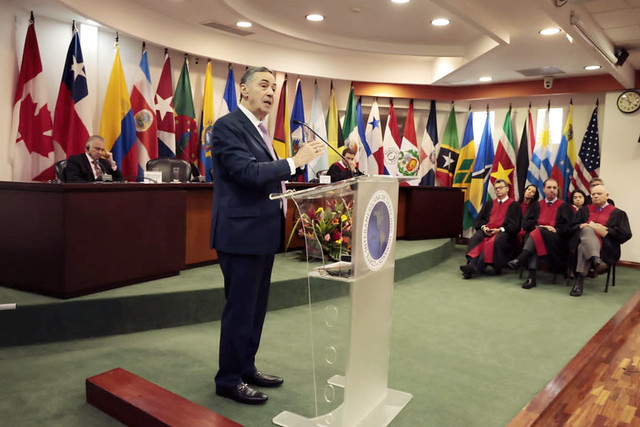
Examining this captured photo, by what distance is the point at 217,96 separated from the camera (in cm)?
697

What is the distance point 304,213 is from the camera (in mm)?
1951

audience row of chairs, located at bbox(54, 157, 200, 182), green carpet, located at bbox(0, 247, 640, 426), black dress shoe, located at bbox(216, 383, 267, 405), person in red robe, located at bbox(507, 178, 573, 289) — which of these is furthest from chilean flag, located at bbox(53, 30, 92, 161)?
person in red robe, located at bbox(507, 178, 573, 289)

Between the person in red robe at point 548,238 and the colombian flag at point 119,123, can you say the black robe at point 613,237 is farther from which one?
the colombian flag at point 119,123

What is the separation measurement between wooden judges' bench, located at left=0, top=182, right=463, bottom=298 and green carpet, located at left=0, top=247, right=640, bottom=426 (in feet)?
1.53

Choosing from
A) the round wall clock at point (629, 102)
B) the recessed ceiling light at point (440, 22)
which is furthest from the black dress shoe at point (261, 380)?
the round wall clock at point (629, 102)

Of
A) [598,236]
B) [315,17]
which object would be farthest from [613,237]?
[315,17]

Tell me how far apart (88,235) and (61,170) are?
6.17 ft

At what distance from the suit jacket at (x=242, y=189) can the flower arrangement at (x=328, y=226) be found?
0.77 feet

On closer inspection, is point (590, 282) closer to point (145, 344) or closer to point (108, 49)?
point (145, 344)

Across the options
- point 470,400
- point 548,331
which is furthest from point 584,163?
point 470,400

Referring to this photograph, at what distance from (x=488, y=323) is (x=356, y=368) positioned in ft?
7.56

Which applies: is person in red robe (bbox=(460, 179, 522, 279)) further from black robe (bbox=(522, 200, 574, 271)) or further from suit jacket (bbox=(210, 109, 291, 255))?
suit jacket (bbox=(210, 109, 291, 255))

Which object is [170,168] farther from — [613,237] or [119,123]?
[613,237]

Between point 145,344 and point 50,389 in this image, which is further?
point 145,344
